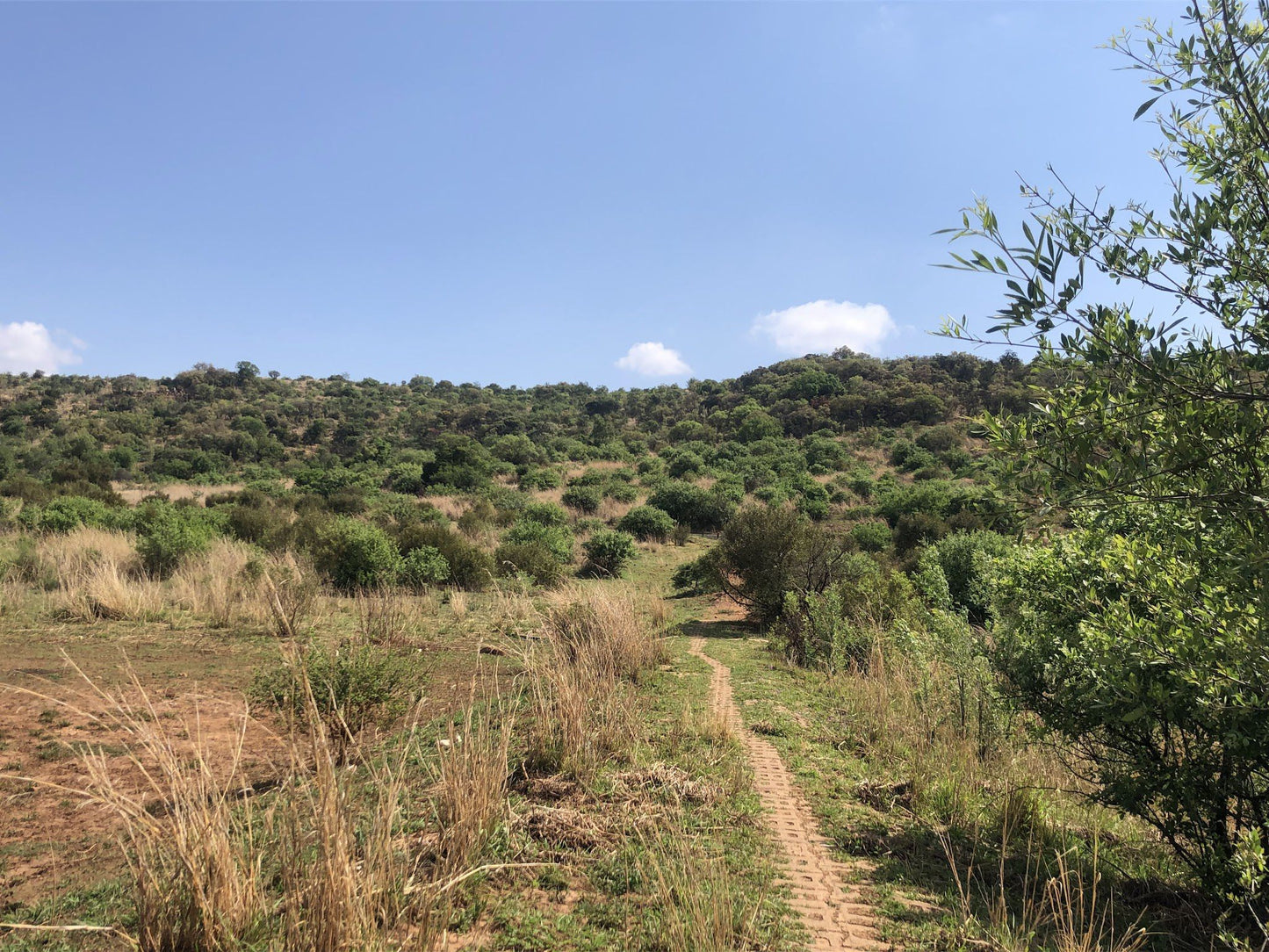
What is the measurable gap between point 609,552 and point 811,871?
1697 cm

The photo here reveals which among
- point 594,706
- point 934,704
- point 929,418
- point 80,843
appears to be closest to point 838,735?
point 934,704

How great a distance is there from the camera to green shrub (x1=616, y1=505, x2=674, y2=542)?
26344 millimetres

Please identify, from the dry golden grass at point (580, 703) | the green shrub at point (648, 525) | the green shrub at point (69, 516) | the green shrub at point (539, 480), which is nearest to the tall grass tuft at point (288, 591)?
the dry golden grass at point (580, 703)

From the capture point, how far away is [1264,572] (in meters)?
2.15

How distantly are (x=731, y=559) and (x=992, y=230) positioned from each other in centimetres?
1232

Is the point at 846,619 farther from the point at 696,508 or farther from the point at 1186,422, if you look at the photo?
the point at 696,508

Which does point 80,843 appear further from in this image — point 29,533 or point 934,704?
point 29,533

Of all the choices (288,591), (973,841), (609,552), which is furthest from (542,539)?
(973,841)

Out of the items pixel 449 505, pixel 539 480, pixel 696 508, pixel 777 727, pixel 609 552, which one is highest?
pixel 539 480

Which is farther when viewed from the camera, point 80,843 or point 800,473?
point 800,473

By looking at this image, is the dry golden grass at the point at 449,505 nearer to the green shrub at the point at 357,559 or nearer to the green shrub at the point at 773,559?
the green shrub at the point at 357,559

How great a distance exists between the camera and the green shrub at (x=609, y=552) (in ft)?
66.8

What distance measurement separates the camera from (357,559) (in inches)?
569

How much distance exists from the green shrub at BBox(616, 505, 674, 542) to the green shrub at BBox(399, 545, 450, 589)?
37.1 ft
